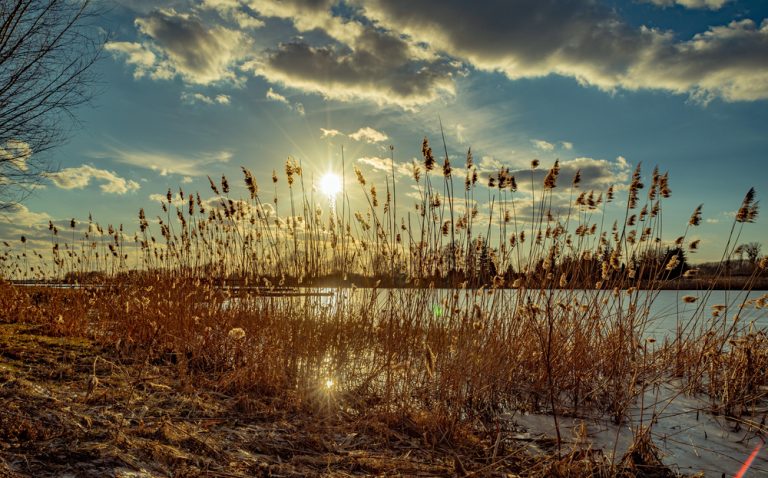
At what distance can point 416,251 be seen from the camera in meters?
4.94

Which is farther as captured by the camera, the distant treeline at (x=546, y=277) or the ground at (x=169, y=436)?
the distant treeline at (x=546, y=277)

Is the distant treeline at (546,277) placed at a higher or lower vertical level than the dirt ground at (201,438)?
higher

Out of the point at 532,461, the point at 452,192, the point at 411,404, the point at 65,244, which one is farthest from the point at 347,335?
the point at 65,244

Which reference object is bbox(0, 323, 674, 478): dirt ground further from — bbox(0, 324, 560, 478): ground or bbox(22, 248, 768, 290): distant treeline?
bbox(22, 248, 768, 290): distant treeline

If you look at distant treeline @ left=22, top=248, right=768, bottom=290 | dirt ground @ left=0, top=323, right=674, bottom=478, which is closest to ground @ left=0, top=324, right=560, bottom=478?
dirt ground @ left=0, top=323, right=674, bottom=478

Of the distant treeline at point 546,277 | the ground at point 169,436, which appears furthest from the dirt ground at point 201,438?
the distant treeline at point 546,277

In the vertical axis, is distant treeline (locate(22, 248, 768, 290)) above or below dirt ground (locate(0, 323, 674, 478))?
above

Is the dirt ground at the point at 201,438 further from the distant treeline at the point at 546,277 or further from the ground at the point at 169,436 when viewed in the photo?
the distant treeline at the point at 546,277

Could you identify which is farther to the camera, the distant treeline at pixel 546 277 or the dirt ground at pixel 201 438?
the distant treeline at pixel 546 277

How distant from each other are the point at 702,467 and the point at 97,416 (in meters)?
3.63

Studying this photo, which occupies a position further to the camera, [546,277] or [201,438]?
[546,277]

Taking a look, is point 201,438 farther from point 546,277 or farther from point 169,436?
point 546,277

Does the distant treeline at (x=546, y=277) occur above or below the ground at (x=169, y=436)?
above

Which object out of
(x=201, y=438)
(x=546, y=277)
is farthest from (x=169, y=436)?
(x=546, y=277)
